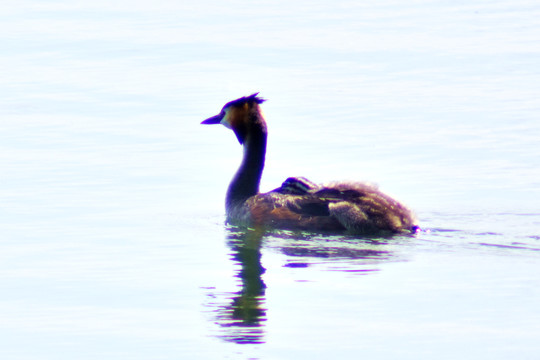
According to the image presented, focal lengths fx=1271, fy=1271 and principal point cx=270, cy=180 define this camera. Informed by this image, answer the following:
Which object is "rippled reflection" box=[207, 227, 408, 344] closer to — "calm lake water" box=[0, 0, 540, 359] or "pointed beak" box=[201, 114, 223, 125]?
"calm lake water" box=[0, 0, 540, 359]

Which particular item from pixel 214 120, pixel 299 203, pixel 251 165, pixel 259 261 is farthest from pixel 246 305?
pixel 214 120

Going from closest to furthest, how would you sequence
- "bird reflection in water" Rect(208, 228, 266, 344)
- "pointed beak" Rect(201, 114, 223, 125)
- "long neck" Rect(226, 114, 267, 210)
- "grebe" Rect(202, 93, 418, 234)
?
"bird reflection in water" Rect(208, 228, 266, 344)
"grebe" Rect(202, 93, 418, 234)
"long neck" Rect(226, 114, 267, 210)
"pointed beak" Rect(201, 114, 223, 125)

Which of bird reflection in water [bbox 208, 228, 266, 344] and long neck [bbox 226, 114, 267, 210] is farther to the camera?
long neck [bbox 226, 114, 267, 210]

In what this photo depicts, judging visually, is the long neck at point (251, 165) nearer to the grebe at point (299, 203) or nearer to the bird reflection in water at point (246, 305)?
the grebe at point (299, 203)

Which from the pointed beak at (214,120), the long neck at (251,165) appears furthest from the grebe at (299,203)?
the pointed beak at (214,120)

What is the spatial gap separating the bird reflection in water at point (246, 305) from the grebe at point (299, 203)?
717 millimetres

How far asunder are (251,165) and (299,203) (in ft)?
4.80

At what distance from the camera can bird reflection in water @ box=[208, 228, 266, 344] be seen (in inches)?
329

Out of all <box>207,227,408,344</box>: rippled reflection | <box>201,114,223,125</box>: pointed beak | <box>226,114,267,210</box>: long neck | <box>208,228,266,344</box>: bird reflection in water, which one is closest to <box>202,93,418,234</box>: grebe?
<box>226,114,267,210</box>: long neck

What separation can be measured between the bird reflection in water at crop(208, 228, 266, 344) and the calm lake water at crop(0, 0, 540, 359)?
0.08ft

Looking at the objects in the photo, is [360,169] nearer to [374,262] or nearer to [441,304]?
[374,262]

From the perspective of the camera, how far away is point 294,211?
11930 millimetres

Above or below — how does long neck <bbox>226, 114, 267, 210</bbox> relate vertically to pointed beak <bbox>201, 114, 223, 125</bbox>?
below

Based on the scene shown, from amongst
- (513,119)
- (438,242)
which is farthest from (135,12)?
(438,242)
